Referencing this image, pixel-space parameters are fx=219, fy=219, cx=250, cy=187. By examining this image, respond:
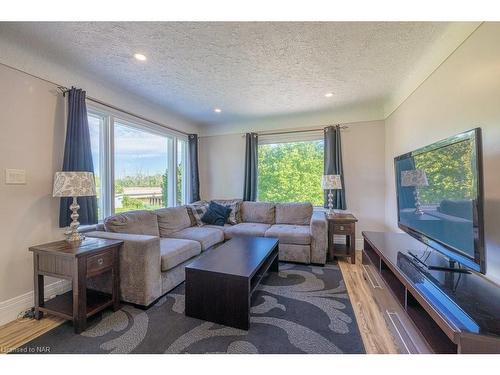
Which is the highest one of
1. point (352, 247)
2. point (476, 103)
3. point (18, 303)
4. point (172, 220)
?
point (476, 103)

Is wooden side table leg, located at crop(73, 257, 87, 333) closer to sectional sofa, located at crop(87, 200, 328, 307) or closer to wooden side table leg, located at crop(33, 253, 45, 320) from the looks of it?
sectional sofa, located at crop(87, 200, 328, 307)

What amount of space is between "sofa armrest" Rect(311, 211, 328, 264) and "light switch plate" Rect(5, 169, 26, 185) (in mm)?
3151

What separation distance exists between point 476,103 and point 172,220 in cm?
329

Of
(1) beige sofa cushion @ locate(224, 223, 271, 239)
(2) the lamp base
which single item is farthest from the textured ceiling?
(1) beige sofa cushion @ locate(224, 223, 271, 239)

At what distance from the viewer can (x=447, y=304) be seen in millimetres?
1077

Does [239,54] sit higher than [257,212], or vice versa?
[239,54]

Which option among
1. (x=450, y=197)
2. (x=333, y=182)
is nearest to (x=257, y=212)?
(x=333, y=182)

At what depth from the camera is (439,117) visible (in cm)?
196

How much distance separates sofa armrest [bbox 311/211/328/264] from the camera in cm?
298

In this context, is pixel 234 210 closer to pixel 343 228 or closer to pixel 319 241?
pixel 319 241

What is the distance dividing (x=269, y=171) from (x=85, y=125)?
293 centimetres

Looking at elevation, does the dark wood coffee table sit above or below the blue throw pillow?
below
